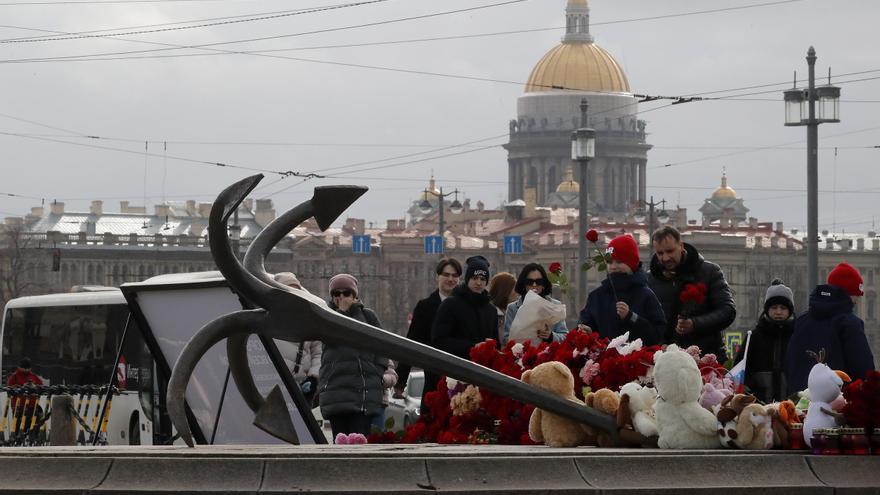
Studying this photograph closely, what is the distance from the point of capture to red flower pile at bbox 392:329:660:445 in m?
6.30

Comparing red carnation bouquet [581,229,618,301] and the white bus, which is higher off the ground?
red carnation bouquet [581,229,618,301]

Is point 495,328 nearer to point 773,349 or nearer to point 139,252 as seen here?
point 773,349

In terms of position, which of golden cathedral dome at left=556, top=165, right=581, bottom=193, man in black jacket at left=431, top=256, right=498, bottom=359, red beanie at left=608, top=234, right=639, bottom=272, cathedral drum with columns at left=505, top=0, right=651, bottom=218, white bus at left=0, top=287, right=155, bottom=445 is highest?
cathedral drum with columns at left=505, top=0, right=651, bottom=218

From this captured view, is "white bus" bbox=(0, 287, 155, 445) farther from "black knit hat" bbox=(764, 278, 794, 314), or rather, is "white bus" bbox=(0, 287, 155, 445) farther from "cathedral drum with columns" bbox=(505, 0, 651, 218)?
"cathedral drum with columns" bbox=(505, 0, 651, 218)

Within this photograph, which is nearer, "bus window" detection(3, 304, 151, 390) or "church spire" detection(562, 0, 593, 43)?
"bus window" detection(3, 304, 151, 390)

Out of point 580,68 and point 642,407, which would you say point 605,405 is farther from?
point 580,68

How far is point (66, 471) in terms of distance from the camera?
16.7 feet

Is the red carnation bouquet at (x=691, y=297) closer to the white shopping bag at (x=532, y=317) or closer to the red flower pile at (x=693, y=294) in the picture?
the red flower pile at (x=693, y=294)

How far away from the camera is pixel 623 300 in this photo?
8.21m

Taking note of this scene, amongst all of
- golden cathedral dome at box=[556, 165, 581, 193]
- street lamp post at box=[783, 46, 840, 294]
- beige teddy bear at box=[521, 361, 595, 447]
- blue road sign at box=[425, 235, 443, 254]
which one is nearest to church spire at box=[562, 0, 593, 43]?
golden cathedral dome at box=[556, 165, 581, 193]

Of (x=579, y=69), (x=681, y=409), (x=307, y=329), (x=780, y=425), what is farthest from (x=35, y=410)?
(x=579, y=69)

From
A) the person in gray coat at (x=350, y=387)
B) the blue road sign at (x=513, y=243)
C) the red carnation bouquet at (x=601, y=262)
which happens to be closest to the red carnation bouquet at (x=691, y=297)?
the red carnation bouquet at (x=601, y=262)

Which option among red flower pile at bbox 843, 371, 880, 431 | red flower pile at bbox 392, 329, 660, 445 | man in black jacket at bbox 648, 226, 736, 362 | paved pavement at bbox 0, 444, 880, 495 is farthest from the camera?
man in black jacket at bbox 648, 226, 736, 362

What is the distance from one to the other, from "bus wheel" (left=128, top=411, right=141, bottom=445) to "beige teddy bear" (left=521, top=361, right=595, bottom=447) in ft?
29.1
